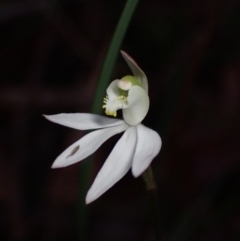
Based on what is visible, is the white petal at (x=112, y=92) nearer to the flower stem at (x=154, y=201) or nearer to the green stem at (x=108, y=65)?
the green stem at (x=108, y=65)

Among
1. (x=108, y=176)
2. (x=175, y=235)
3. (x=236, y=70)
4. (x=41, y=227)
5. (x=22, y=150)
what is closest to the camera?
(x=108, y=176)

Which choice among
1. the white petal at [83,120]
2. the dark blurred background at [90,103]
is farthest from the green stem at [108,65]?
the dark blurred background at [90,103]

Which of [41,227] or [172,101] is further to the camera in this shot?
[41,227]

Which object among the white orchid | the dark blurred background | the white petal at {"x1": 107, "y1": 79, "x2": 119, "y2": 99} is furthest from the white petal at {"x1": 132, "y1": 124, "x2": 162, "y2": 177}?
the dark blurred background

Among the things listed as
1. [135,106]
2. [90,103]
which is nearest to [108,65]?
[135,106]

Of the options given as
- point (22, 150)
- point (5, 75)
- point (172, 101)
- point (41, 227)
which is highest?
point (172, 101)

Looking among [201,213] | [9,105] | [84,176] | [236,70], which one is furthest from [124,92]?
[236,70]

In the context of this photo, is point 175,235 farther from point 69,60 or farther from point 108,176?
point 69,60
